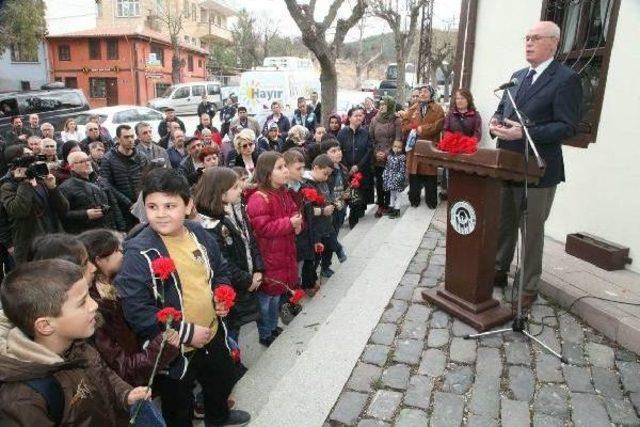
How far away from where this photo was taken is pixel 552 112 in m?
3.55

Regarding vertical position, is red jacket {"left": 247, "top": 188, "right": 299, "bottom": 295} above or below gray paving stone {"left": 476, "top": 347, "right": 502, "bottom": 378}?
above

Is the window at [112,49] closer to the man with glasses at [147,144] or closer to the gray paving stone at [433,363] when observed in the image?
the man with glasses at [147,144]

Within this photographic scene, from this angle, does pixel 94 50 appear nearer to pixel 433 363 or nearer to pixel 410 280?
pixel 410 280

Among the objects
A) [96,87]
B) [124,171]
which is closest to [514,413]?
[124,171]

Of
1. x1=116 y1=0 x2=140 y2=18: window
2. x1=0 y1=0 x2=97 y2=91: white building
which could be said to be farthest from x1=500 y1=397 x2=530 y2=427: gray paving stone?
x1=116 y1=0 x2=140 y2=18: window

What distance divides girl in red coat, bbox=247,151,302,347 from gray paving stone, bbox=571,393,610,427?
2156 millimetres

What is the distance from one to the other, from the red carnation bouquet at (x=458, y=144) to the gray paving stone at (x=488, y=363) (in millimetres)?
1385

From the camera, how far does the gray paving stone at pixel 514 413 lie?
2.69 metres

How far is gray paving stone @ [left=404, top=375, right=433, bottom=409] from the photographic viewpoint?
2.87m

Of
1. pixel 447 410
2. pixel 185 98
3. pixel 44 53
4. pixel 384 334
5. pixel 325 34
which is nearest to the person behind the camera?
pixel 447 410

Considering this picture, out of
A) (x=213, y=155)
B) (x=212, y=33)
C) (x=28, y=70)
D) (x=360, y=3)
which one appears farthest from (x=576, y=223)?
(x=212, y=33)

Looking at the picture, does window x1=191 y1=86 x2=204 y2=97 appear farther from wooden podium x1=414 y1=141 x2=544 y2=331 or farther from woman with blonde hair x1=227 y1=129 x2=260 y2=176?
wooden podium x1=414 y1=141 x2=544 y2=331

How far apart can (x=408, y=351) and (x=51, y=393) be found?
7.59ft

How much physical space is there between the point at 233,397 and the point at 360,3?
11463 mm
